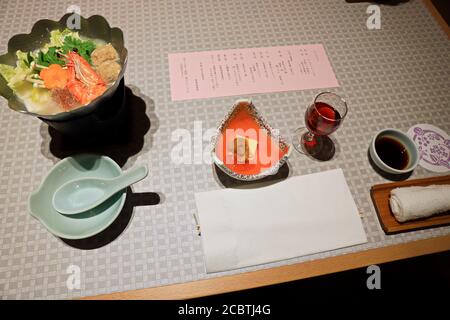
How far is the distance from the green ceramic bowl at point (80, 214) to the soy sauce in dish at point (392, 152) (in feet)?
3.00

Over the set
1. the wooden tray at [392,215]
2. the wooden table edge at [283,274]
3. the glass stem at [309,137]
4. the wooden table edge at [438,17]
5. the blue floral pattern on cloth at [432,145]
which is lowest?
the wooden table edge at [283,274]

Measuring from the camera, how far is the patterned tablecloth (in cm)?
→ 96

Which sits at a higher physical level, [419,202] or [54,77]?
[54,77]

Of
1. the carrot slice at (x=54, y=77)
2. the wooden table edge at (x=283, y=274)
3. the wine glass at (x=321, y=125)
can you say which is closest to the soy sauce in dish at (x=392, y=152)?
the wine glass at (x=321, y=125)

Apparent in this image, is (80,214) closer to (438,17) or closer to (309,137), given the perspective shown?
(309,137)

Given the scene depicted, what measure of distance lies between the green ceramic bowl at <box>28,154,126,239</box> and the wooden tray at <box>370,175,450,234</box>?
85cm

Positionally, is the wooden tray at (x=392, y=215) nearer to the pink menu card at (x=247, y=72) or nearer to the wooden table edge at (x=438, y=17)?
the pink menu card at (x=247, y=72)

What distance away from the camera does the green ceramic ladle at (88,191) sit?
0.94 m

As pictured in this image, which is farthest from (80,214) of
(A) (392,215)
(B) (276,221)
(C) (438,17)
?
(C) (438,17)

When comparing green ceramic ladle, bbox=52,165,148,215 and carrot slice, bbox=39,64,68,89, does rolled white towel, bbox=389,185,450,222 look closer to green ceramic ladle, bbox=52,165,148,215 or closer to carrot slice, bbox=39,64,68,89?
green ceramic ladle, bbox=52,165,148,215

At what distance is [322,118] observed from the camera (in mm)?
1037

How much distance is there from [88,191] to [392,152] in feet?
3.53

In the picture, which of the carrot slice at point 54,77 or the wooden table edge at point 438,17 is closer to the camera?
the carrot slice at point 54,77

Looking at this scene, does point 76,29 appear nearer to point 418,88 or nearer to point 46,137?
point 46,137
